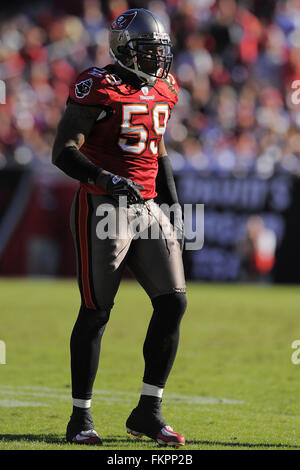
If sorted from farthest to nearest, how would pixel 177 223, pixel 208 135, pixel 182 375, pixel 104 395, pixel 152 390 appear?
pixel 208 135 < pixel 182 375 < pixel 104 395 < pixel 177 223 < pixel 152 390

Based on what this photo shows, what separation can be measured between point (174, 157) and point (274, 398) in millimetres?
9343

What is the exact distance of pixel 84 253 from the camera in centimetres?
446

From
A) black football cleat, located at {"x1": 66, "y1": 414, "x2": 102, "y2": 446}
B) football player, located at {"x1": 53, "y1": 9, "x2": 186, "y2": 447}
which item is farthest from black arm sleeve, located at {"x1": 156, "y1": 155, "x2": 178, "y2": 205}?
black football cleat, located at {"x1": 66, "y1": 414, "x2": 102, "y2": 446}

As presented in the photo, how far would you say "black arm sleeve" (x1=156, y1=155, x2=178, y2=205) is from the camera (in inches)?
193

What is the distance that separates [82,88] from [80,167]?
0.37 meters

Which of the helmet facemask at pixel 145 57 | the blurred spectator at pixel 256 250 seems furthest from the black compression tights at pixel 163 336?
the blurred spectator at pixel 256 250

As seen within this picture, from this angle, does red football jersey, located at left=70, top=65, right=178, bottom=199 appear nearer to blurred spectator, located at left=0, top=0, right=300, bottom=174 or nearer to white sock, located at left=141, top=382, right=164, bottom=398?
white sock, located at left=141, top=382, right=164, bottom=398

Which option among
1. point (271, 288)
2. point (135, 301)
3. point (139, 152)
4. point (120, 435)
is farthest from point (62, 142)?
point (271, 288)

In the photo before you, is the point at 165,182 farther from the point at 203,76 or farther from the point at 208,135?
the point at 203,76

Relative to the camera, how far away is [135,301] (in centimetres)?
1207

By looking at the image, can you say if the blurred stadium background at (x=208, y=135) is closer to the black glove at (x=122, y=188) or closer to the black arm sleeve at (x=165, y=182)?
the black arm sleeve at (x=165, y=182)

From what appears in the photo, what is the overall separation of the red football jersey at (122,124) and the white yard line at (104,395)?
1554 mm

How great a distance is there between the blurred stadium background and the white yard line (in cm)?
848

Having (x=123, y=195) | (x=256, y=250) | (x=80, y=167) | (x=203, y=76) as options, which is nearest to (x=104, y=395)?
(x=123, y=195)
